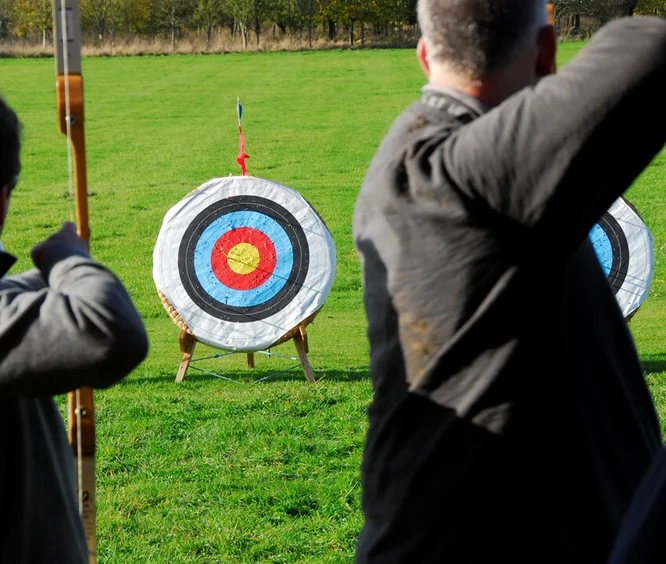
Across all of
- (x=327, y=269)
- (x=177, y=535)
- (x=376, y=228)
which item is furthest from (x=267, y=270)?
(x=376, y=228)

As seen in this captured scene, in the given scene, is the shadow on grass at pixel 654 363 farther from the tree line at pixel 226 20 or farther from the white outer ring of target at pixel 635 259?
the tree line at pixel 226 20

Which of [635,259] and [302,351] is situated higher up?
[635,259]

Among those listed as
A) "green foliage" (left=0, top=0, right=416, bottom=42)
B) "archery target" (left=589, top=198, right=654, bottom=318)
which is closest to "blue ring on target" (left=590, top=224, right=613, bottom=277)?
"archery target" (left=589, top=198, right=654, bottom=318)

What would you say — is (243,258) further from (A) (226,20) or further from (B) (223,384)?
(A) (226,20)

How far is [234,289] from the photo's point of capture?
19.0 ft

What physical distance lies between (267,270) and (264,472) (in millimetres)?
1843

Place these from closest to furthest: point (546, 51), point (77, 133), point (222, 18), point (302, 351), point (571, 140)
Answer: point (571, 140) → point (546, 51) → point (77, 133) → point (302, 351) → point (222, 18)

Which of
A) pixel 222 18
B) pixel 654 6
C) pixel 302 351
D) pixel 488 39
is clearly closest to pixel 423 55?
pixel 488 39

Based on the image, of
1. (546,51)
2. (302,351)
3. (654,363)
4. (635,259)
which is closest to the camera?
(546,51)

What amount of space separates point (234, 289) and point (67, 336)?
448 centimetres

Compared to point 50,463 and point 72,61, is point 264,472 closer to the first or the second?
point 72,61

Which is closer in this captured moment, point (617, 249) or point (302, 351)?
point (302, 351)

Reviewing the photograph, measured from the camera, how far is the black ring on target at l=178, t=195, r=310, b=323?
5.63 m

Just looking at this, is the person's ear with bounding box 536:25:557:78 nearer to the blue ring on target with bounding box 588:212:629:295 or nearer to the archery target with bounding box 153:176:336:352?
the archery target with bounding box 153:176:336:352
